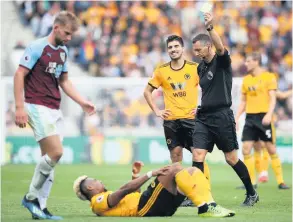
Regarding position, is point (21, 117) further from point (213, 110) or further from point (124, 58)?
point (124, 58)

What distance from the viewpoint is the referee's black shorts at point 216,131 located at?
11586mm

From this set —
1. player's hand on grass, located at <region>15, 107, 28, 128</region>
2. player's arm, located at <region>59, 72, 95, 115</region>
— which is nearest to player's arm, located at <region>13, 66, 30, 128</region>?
player's hand on grass, located at <region>15, 107, 28, 128</region>

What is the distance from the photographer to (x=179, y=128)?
41.7 feet

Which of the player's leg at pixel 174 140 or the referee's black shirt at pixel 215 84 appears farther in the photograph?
the player's leg at pixel 174 140

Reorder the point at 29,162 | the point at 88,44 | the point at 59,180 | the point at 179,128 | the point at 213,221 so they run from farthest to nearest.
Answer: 1. the point at 88,44
2. the point at 29,162
3. the point at 59,180
4. the point at 179,128
5. the point at 213,221

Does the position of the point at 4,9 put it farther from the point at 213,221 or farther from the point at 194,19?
the point at 213,221

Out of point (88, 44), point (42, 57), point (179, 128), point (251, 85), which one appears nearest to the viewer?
point (42, 57)

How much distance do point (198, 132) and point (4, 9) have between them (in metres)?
17.9

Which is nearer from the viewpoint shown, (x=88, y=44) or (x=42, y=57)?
(x=42, y=57)

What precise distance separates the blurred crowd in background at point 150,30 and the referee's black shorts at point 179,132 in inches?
546

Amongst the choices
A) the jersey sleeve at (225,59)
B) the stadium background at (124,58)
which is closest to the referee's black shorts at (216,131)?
the jersey sleeve at (225,59)

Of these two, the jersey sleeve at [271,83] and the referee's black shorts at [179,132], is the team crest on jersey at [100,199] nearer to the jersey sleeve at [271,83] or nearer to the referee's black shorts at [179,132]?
the referee's black shorts at [179,132]

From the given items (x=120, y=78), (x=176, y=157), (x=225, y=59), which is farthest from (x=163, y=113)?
(x=120, y=78)

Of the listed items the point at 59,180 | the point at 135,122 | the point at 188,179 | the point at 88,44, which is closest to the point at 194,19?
the point at 88,44
